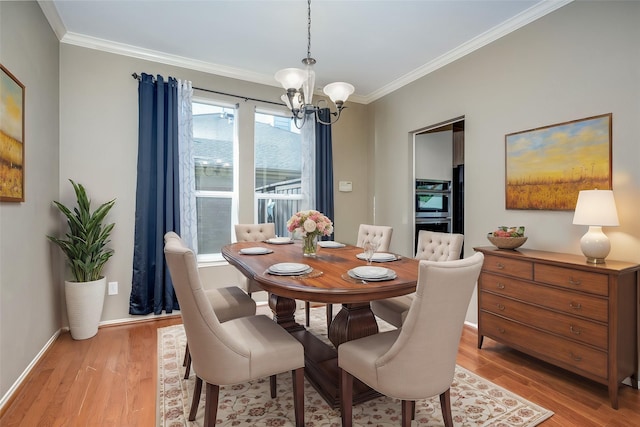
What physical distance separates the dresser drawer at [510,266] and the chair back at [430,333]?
4.16 feet

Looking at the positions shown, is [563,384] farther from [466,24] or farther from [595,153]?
[466,24]

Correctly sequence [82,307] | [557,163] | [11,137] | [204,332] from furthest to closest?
[82,307] → [557,163] → [11,137] → [204,332]

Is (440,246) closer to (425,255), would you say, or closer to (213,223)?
(425,255)

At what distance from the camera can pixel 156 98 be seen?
3.40 m

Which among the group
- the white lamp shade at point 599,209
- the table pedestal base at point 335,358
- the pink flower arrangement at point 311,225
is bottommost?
the table pedestal base at point 335,358

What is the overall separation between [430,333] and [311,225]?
113 cm

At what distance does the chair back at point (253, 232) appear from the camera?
336cm

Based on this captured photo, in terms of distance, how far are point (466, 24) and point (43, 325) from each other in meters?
4.43

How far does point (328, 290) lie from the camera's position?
147cm

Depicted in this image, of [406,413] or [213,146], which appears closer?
[406,413]

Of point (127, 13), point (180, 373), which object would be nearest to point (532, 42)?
point (127, 13)

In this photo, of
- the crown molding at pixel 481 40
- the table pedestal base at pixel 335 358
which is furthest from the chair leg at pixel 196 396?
the crown molding at pixel 481 40

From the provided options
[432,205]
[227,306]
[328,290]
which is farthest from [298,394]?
[432,205]

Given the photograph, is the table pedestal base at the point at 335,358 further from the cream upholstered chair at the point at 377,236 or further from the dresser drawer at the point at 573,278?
the dresser drawer at the point at 573,278
